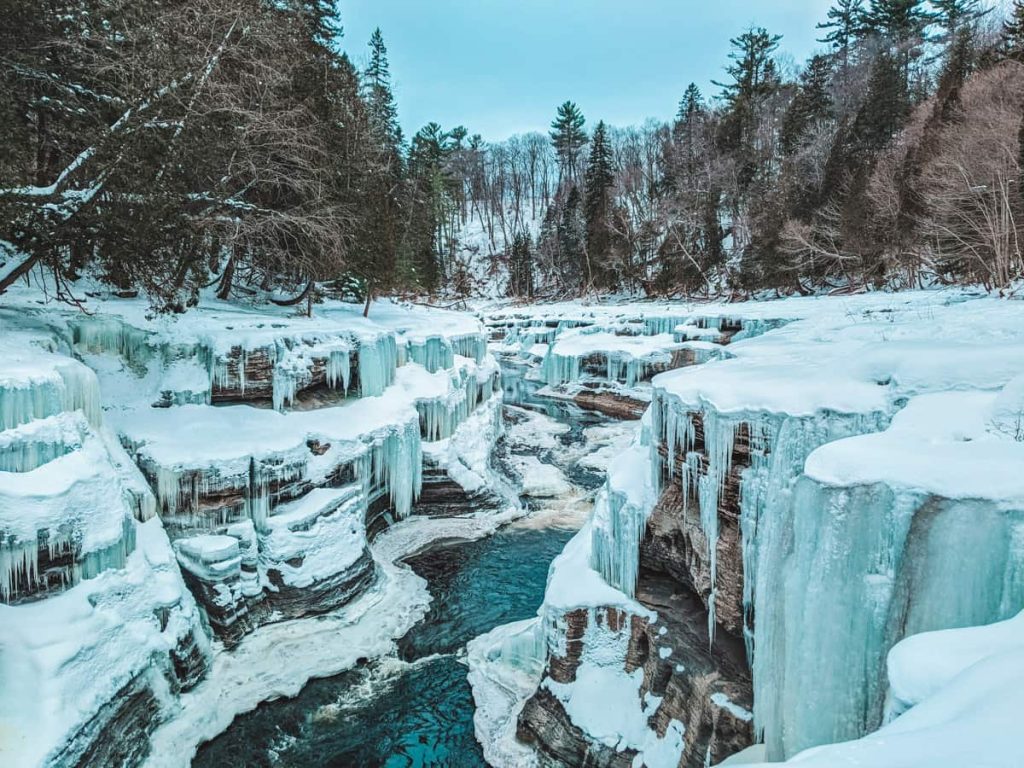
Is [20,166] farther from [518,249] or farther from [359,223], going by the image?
[518,249]

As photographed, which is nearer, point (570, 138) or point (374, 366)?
point (374, 366)

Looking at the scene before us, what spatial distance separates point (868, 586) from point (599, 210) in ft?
119

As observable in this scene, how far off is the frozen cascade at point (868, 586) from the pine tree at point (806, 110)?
32.0 meters

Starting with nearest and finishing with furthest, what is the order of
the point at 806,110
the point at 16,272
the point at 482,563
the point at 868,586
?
1. the point at 868,586
2. the point at 16,272
3. the point at 482,563
4. the point at 806,110

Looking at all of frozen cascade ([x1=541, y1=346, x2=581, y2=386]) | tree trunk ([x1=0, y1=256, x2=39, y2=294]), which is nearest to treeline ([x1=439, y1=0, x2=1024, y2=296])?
frozen cascade ([x1=541, y1=346, x2=581, y2=386])

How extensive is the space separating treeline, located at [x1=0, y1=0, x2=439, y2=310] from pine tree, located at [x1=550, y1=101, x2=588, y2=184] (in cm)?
4042

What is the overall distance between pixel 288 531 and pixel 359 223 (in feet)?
27.9

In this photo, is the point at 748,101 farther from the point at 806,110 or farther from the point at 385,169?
the point at 385,169

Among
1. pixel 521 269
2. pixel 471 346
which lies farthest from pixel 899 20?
pixel 471 346

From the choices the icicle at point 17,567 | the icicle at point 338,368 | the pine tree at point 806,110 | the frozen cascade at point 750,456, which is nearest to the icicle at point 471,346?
the icicle at point 338,368

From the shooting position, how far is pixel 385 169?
605 inches

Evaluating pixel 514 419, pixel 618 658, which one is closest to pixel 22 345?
pixel 618 658

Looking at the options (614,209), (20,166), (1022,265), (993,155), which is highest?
(614,209)

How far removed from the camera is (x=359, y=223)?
45.6 ft
